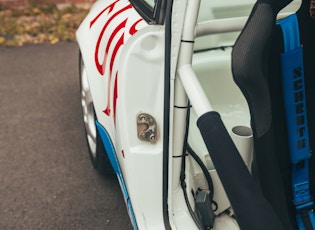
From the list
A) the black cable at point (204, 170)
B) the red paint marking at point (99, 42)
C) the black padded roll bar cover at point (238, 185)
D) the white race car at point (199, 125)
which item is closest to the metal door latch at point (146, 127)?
the white race car at point (199, 125)

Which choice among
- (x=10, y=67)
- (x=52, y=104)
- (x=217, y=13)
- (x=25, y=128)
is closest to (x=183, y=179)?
(x=217, y=13)

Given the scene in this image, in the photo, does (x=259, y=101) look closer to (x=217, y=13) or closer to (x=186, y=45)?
(x=186, y=45)

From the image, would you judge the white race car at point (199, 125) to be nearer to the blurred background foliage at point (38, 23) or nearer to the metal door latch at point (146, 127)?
the metal door latch at point (146, 127)

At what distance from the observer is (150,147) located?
4.72 feet

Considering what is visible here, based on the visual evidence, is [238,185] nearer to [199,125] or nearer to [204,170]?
[199,125]

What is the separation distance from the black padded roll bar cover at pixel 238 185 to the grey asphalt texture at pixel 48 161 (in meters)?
1.15

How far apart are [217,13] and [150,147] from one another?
0.85 meters

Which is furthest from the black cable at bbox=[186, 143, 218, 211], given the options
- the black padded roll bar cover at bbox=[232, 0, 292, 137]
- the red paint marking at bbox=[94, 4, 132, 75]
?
the red paint marking at bbox=[94, 4, 132, 75]

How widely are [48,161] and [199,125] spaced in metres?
1.67

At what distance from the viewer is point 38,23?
4625mm

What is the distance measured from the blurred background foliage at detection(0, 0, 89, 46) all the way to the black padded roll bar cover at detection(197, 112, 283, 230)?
11.5 ft

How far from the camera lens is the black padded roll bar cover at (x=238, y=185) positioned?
1.07 metres

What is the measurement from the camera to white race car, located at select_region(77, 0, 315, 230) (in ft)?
3.67

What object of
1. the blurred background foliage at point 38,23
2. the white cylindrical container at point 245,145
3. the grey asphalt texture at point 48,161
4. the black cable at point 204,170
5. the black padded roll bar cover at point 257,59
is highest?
the black padded roll bar cover at point 257,59
